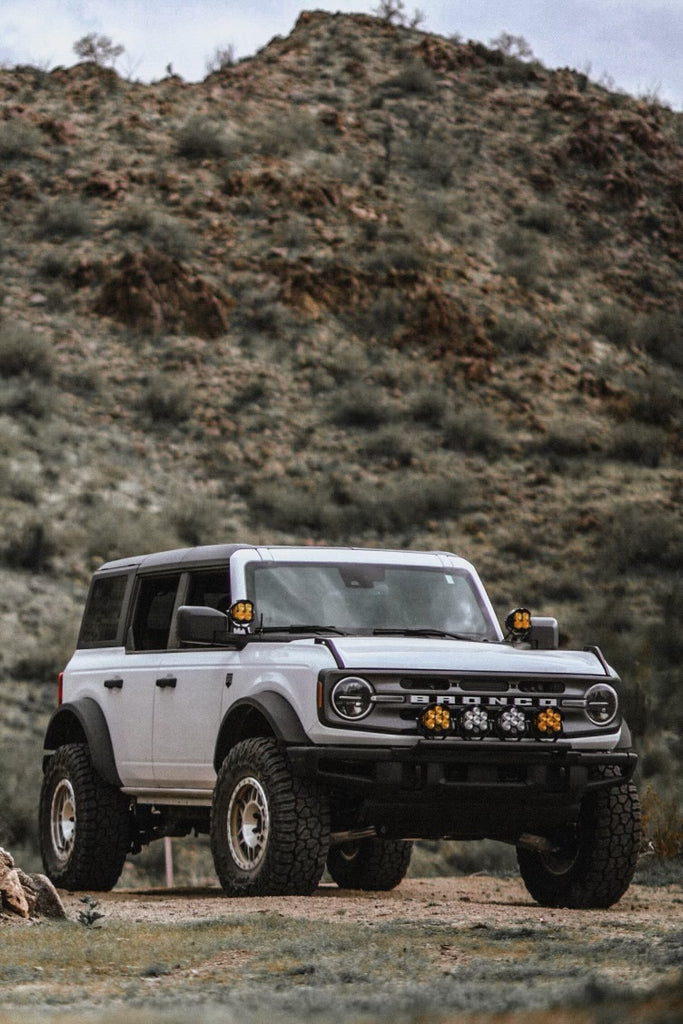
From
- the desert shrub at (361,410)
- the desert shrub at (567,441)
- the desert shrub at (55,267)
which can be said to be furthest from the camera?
the desert shrub at (55,267)

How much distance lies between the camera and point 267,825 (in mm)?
9273

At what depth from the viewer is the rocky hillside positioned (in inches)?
1118

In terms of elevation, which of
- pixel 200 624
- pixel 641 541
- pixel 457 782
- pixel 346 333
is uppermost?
pixel 346 333

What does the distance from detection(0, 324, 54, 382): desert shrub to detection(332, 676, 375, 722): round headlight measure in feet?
75.7

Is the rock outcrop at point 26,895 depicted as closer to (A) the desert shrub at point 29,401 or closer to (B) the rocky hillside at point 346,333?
(B) the rocky hillside at point 346,333

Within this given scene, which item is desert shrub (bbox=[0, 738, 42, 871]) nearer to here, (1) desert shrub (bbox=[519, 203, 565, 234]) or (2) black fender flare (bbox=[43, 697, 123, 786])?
(2) black fender flare (bbox=[43, 697, 123, 786])

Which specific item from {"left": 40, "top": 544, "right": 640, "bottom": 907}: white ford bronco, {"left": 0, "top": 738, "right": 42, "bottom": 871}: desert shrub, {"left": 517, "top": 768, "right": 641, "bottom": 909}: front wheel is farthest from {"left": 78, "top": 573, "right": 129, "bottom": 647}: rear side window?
{"left": 0, "top": 738, "right": 42, "bottom": 871}: desert shrub

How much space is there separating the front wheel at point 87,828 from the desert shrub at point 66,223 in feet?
82.4

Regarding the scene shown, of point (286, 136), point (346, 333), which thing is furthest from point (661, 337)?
point (286, 136)

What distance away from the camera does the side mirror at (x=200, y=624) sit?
9.80m

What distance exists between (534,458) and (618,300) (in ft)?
26.5

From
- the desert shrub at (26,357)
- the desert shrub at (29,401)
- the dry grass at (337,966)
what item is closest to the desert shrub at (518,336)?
the desert shrub at (26,357)

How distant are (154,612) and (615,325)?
89.8 feet

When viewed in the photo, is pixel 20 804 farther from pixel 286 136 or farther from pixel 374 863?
pixel 286 136
